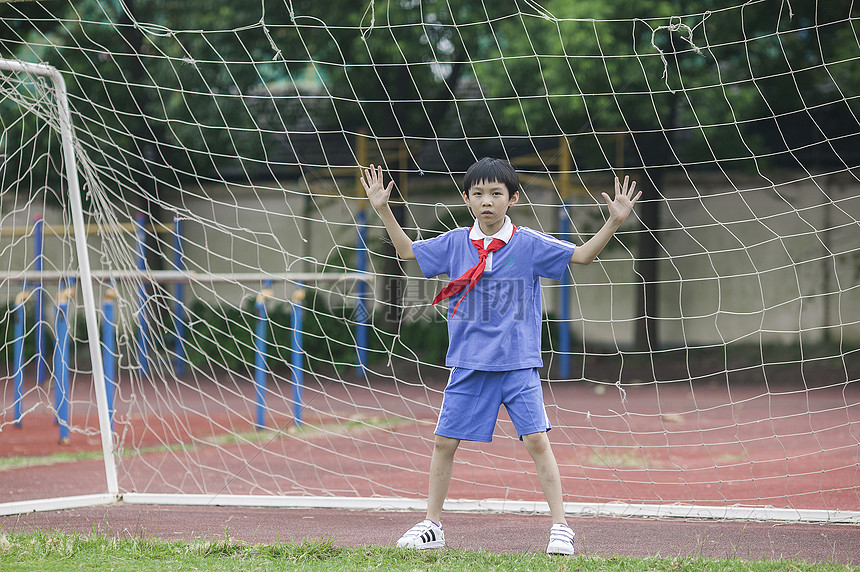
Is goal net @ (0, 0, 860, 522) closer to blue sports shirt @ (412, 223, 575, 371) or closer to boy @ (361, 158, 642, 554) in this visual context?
boy @ (361, 158, 642, 554)

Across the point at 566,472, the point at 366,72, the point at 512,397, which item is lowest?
the point at 566,472

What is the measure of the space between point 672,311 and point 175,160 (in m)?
7.18

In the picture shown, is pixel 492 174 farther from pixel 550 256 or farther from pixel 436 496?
pixel 436 496

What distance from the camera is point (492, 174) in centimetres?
327

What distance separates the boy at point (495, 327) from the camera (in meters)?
3.21

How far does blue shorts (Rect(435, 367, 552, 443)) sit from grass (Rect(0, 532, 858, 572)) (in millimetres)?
441

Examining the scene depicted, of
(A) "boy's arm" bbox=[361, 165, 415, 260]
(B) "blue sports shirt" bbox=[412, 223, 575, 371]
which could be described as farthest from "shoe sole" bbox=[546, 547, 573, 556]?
(A) "boy's arm" bbox=[361, 165, 415, 260]

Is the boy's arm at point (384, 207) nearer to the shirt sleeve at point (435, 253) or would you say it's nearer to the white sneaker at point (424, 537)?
the shirt sleeve at point (435, 253)

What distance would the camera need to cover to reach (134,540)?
3270 mm

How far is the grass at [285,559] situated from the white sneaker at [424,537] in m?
0.06

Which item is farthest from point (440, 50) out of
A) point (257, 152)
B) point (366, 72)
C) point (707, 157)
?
point (707, 157)

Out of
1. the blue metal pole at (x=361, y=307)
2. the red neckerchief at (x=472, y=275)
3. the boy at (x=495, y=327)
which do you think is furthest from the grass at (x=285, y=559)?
the blue metal pole at (x=361, y=307)

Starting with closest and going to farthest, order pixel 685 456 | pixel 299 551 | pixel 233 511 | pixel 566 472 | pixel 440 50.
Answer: pixel 299 551 < pixel 233 511 < pixel 566 472 < pixel 685 456 < pixel 440 50

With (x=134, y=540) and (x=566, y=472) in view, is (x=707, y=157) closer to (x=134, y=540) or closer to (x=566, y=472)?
(x=566, y=472)
